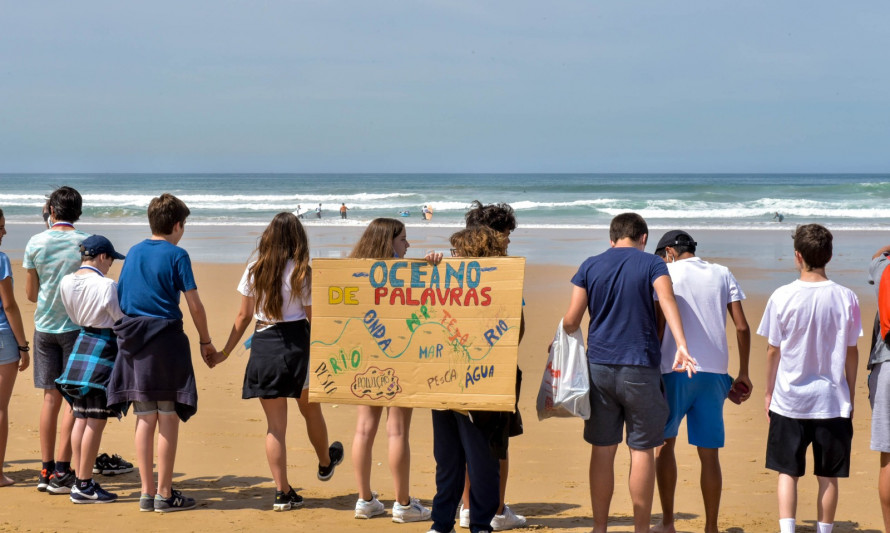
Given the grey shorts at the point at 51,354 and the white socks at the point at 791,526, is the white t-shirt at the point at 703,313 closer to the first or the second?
the white socks at the point at 791,526

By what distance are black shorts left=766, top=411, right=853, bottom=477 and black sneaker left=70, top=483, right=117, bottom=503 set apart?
12.5ft

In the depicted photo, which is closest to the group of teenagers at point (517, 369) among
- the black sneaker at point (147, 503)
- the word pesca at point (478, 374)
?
the black sneaker at point (147, 503)

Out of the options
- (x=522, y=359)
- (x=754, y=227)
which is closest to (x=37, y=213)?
(x=754, y=227)

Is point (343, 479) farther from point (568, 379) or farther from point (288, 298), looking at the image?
point (568, 379)

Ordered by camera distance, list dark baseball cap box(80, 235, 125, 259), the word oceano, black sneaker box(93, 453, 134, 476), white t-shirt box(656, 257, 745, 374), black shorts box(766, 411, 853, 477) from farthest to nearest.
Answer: black sneaker box(93, 453, 134, 476) < dark baseball cap box(80, 235, 125, 259) < white t-shirt box(656, 257, 745, 374) < the word oceano < black shorts box(766, 411, 853, 477)

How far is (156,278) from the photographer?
482 centimetres

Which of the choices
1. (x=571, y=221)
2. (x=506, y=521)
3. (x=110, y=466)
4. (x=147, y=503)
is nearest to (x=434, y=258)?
(x=506, y=521)

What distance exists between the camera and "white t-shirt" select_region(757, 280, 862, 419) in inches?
165

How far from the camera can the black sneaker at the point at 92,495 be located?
16.8 feet

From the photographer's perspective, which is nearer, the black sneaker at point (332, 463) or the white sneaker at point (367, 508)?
the white sneaker at point (367, 508)

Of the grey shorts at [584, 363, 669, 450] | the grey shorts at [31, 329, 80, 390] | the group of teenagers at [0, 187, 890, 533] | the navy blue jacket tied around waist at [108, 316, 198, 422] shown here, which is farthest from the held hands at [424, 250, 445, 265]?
the grey shorts at [31, 329, 80, 390]

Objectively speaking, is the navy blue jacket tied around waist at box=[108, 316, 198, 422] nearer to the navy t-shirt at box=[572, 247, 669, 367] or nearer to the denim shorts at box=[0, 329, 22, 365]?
the denim shorts at box=[0, 329, 22, 365]

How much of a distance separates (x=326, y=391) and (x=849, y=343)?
268cm

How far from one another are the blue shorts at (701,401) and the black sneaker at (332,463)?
7.01 ft
